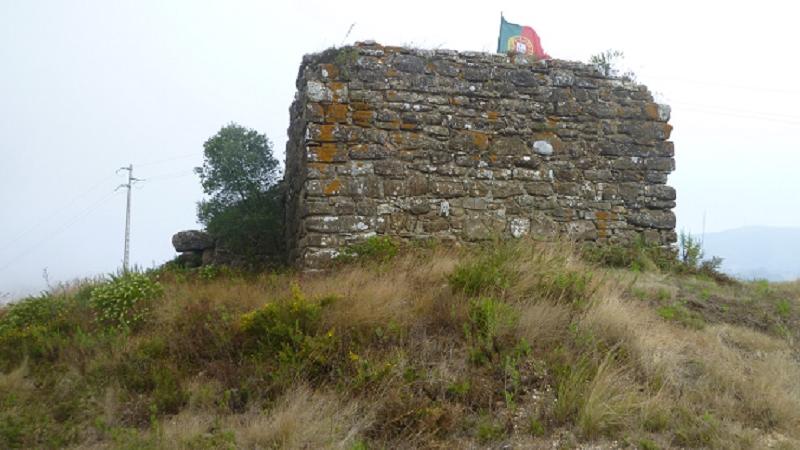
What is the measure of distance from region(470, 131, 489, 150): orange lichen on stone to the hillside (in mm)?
2011

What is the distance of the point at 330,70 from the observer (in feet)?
25.9

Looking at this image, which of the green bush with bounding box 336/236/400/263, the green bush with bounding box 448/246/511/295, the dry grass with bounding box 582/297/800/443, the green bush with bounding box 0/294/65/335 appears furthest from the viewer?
the green bush with bounding box 336/236/400/263

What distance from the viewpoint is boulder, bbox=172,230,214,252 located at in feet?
31.4

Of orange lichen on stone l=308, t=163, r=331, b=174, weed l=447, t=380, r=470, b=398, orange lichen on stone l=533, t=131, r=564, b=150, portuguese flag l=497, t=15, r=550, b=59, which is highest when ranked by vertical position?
portuguese flag l=497, t=15, r=550, b=59

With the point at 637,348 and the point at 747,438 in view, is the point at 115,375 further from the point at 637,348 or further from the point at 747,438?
the point at 747,438

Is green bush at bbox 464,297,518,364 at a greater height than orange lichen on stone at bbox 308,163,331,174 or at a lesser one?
lesser

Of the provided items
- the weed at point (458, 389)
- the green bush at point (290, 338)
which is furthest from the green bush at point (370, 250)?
the weed at point (458, 389)

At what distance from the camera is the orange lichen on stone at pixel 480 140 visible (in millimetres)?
8273

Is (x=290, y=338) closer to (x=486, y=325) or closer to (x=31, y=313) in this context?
(x=486, y=325)

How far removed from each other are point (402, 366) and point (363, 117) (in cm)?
401

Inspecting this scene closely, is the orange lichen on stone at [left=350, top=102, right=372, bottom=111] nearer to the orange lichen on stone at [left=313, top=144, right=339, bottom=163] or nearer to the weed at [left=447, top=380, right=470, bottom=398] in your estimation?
the orange lichen on stone at [left=313, top=144, right=339, bottom=163]

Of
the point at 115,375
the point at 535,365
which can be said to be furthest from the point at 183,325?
the point at 535,365

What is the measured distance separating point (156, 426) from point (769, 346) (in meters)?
5.06

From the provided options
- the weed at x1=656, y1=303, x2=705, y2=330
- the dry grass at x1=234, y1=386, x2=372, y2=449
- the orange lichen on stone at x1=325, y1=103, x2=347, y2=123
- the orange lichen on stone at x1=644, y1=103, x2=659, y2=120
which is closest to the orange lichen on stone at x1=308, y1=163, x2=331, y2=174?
the orange lichen on stone at x1=325, y1=103, x2=347, y2=123
